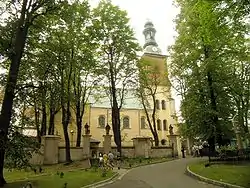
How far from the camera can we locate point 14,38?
53.1 ft

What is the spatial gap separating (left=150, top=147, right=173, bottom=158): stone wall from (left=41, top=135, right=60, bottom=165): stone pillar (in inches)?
378

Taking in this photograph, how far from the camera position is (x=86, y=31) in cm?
2875

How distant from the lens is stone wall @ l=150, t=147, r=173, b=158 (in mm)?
31188

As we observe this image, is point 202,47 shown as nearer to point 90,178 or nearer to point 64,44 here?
point 64,44

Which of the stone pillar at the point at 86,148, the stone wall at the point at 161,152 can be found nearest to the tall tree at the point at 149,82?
the stone wall at the point at 161,152

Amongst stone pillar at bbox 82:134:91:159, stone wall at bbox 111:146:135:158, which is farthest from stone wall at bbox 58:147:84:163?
stone wall at bbox 111:146:135:158

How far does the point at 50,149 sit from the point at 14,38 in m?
12.6

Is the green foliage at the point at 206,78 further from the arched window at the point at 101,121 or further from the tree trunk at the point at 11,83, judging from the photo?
the arched window at the point at 101,121

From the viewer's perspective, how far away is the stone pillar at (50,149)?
25902 mm

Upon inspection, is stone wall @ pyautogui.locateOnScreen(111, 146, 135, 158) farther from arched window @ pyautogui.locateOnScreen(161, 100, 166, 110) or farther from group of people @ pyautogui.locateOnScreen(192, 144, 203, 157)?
arched window @ pyautogui.locateOnScreen(161, 100, 166, 110)

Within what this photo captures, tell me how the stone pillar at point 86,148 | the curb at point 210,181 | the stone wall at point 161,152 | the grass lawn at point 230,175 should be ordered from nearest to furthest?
the curb at point 210,181, the grass lawn at point 230,175, the stone pillar at point 86,148, the stone wall at point 161,152

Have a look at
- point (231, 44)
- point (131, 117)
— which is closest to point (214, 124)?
point (231, 44)

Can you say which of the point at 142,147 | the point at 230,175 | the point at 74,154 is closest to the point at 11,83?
the point at 230,175

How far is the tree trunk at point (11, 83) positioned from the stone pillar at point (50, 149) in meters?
11.9
